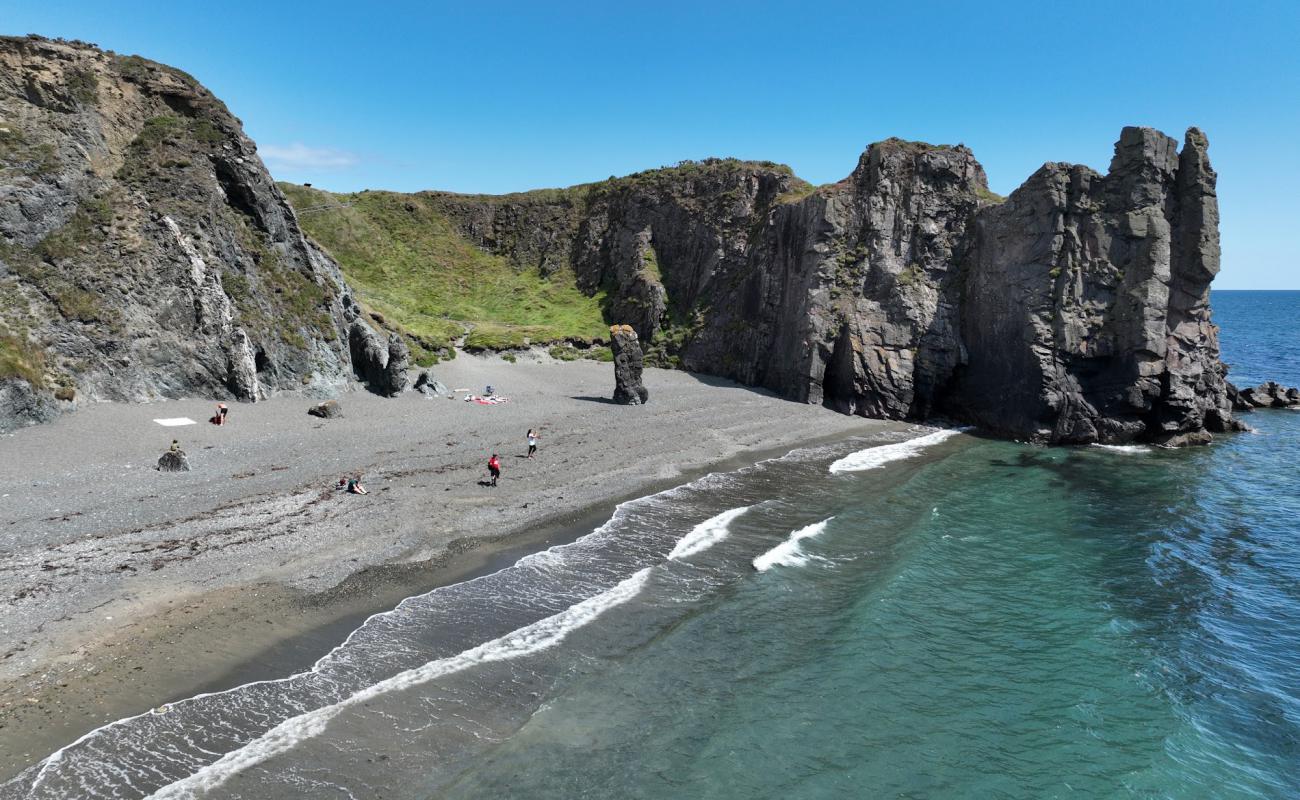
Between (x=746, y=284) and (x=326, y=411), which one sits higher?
(x=746, y=284)

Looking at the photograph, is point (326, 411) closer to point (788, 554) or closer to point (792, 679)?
point (788, 554)

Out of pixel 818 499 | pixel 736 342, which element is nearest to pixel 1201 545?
pixel 818 499

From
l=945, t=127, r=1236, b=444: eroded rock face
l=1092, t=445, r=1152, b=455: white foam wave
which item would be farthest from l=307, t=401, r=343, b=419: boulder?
l=1092, t=445, r=1152, b=455: white foam wave

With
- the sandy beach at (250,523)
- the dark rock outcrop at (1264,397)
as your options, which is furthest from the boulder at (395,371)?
the dark rock outcrop at (1264,397)

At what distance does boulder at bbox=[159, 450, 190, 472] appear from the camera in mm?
24031

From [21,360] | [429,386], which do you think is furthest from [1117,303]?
[21,360]

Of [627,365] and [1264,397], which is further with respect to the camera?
[1264,397]

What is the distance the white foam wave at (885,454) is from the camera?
34312 millimetres

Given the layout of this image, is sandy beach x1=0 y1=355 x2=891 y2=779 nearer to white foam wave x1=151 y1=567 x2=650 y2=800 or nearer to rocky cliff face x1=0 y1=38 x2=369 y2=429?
white foam wave x1=151 y1=567 x2=650 y2=800

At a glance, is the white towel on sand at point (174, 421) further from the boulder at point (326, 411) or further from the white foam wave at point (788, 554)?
the white foam wave at point (788, 554)

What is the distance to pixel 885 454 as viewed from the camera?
123ft

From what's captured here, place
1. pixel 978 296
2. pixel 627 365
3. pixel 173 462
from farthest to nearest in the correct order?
pixel 978 296 → pixel 627 365 → pixel 173 462

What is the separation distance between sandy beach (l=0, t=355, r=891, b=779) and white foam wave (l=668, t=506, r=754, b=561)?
362cm

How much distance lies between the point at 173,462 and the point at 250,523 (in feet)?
22.1
